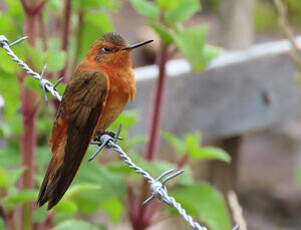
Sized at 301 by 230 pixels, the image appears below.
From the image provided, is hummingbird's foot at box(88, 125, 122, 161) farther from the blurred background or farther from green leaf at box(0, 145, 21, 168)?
green leaf at box(0, 145, 21, 168)

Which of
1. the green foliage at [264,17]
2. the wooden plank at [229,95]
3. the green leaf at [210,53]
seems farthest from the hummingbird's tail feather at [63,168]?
the green foliage at [264,17]

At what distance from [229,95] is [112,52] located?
1336 millimetres

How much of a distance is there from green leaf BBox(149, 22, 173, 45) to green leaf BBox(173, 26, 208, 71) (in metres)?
0.03

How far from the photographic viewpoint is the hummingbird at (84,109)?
183cm

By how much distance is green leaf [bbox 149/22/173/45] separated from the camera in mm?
2365

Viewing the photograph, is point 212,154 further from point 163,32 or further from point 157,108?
point 163,32

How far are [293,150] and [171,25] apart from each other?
411cm

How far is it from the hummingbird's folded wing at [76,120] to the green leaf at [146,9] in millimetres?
579

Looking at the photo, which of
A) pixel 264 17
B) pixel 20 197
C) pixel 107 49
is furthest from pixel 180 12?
pixel 264 17

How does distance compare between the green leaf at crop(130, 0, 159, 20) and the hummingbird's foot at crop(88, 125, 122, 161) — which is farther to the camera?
the green leaf at crop(130, 0, 159, 20)

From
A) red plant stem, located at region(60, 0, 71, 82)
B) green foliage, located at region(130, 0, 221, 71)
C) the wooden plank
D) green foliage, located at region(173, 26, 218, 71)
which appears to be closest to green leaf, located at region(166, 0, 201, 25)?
green foliage, located at region(130, 0, 221, 71)

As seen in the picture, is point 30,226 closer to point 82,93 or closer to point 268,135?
point 82,93

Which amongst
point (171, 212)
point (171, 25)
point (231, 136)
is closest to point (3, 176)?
point (171, 212)

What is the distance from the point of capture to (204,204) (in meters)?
2.52
